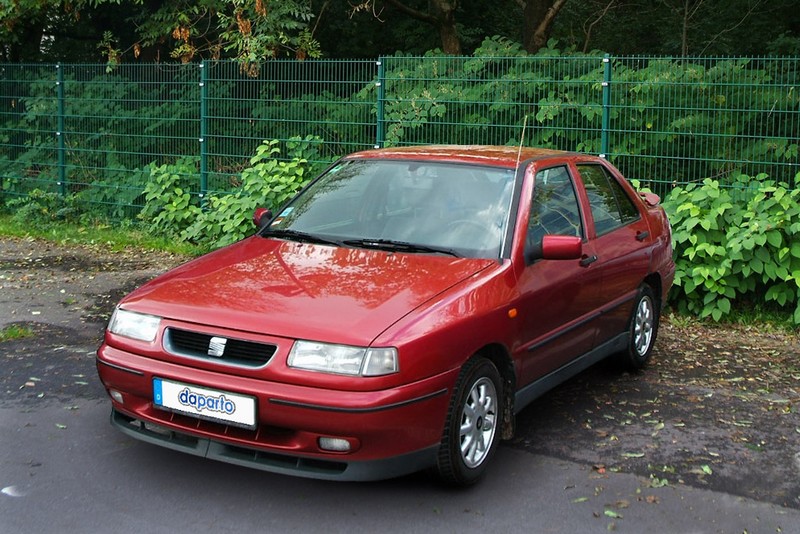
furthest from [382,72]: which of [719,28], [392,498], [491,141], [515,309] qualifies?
[719,28]

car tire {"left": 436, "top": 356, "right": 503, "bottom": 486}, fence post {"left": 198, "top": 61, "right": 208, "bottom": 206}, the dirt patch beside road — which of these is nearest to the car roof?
car tire {"left": 436, "top": 356, "right": 503, "bottom": 486}

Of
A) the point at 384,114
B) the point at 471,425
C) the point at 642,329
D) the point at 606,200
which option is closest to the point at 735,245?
the point at 642,329

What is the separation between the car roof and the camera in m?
5.70

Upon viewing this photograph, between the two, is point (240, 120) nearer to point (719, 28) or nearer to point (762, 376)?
point (762, 376)

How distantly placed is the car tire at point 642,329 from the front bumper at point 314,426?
255cm

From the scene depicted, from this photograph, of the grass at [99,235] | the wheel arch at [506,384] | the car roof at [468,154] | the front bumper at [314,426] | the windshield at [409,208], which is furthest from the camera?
the grass at [99,235]

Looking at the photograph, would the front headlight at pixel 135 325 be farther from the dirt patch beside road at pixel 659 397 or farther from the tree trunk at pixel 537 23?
the tree trunk at pixel 537 23

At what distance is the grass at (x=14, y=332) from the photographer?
A: 7432mm

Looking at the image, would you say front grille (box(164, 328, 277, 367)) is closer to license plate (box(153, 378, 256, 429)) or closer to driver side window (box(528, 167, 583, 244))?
license plate (box(153, 378, 256, 429))

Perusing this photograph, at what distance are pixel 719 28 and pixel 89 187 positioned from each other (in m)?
11.8

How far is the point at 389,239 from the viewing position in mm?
5348

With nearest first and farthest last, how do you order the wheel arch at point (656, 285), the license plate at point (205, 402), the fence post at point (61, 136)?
the license plate at point (205, 402) → the wheel arch at point (656, 285) → the fence post at point (61, 136)

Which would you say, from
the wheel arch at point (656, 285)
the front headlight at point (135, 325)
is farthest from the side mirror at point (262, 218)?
the wheel arch at point (656, 285)

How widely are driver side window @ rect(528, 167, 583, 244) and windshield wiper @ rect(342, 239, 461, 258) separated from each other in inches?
19.6
